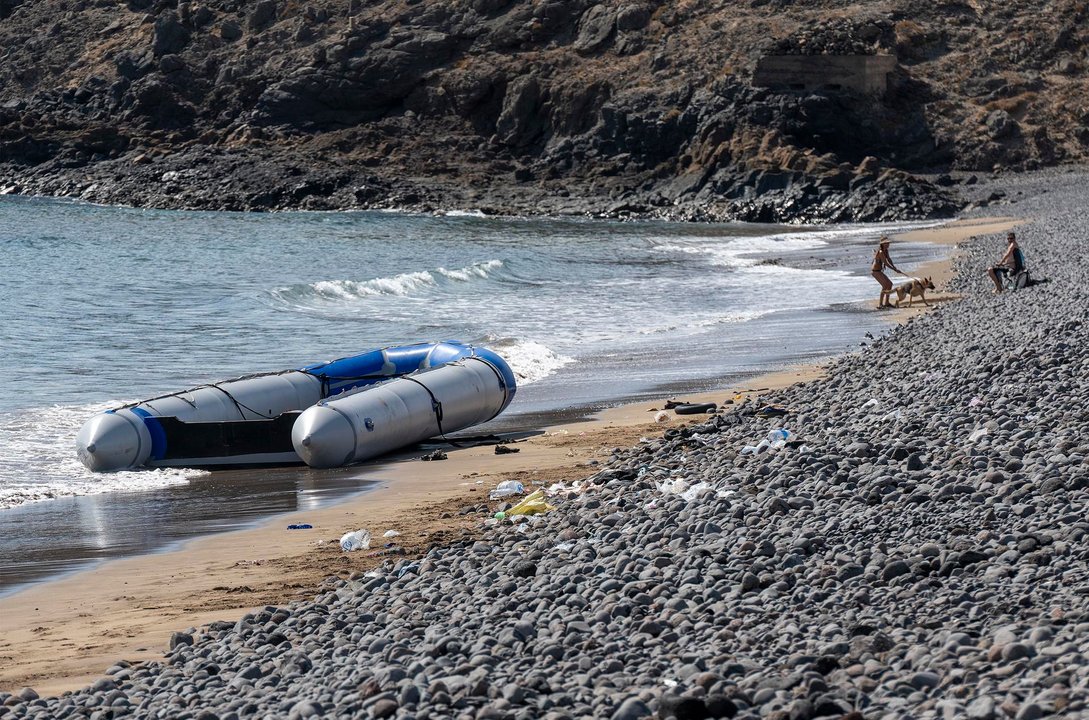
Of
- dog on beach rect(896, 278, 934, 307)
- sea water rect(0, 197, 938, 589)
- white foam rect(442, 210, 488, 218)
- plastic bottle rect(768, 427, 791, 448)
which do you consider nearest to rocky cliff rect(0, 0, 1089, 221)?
white foam rect(442, 210, 488, 218)

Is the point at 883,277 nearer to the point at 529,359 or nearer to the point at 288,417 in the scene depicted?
the point at 529,359

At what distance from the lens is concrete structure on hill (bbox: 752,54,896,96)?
55094 mm

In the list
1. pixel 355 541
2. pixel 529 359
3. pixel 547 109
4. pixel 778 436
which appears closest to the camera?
pixel 355 541

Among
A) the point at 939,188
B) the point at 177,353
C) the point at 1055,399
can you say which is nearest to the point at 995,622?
the point at 1055,399

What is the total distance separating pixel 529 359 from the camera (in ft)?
55.1

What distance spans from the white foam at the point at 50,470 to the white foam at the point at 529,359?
17.1 ft

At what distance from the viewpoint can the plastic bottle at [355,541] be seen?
8.08 metres

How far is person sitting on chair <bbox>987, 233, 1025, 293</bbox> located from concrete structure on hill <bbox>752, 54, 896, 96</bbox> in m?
36.8

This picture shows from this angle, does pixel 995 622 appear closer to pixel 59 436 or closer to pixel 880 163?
pixel 59 436

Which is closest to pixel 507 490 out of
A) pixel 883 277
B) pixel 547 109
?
pixel 883 277

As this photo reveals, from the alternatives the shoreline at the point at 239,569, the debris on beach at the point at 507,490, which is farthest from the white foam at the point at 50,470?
the debris on beach at the point at 507,490

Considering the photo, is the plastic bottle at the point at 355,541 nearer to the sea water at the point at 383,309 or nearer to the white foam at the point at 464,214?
the sea water at the point at 383,309

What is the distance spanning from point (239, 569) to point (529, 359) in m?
9.25

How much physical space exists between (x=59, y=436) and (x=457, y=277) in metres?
16.1
